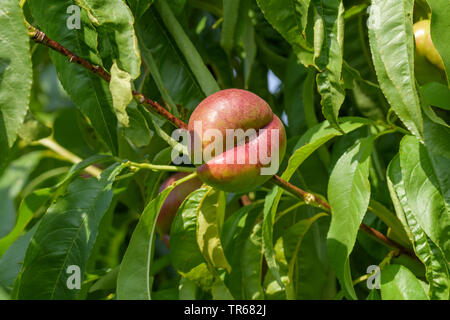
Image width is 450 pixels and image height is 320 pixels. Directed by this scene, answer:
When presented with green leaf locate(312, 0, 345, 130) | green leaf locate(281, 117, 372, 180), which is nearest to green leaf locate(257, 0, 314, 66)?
green leaf locate(312, 0, 345, 130)

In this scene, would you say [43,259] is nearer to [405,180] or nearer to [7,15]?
[7,15]

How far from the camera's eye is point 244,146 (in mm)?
858

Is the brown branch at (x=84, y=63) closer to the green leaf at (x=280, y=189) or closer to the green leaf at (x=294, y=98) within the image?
the green leaf at (x=280, y=189)

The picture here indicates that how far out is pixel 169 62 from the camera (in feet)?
4.00

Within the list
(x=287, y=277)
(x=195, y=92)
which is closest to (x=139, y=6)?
(x=195, y=92)

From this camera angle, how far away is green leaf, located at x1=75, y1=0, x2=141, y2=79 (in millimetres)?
793

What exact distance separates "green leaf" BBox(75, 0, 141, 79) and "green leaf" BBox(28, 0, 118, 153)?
0.03 metres

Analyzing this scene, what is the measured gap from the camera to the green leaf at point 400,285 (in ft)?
3.08

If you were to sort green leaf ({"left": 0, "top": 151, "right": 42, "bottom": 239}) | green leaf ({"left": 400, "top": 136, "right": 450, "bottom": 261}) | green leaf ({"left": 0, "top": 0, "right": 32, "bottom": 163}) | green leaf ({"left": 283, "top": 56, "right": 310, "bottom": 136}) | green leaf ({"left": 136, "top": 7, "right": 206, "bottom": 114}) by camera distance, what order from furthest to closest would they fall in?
1. green leaf ({"left": 0, "top": 151, "right": 42, "bottom": 239})
2. green leaf ({"left": 283, "top": 56, "right": 310, "bottom": 136})
3. green leaf ({"left": 136, "top": 7, "right": 206, "bottom": 114})
4. green leaf ({"left": 400, "top": 136, "right": 450, "bottom": 261})
5. green leaf ({"left": 0, "top": 0, "right": 32, "bottom": 163})

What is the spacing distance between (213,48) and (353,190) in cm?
67

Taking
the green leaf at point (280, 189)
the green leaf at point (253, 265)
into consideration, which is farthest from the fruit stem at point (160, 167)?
the green leaf at point (253, 265)

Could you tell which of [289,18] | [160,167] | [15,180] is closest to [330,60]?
[289,18]

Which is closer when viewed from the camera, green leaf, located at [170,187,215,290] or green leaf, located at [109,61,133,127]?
green leaf, located at [109,61,133,127]

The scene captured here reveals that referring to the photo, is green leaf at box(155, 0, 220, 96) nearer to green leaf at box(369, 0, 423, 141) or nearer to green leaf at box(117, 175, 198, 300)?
green leaf at box(117, 175, 198, 300)
